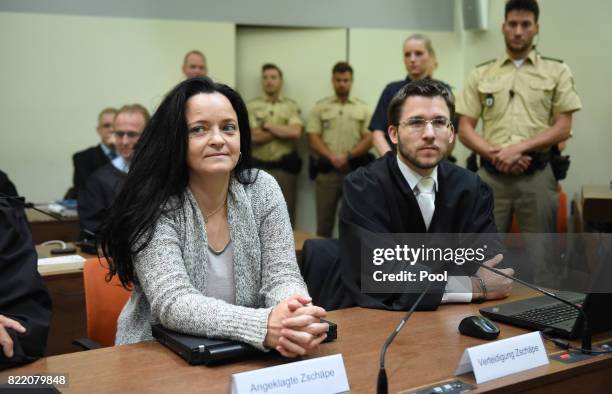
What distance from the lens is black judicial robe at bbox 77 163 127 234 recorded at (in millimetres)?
3512

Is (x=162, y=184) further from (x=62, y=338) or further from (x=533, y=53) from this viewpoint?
(x=533, y=53)

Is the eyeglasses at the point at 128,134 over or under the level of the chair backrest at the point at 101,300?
over

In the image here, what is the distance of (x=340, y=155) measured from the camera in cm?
591

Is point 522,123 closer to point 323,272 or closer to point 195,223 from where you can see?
point 323,272

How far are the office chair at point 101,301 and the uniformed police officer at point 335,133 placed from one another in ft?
13.1

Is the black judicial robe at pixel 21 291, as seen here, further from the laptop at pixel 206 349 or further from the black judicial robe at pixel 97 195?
the black judicial robe at pixel 97 195

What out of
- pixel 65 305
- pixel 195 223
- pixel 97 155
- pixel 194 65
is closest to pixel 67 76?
pixel 97 155

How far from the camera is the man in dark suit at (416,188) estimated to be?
6.98 feet

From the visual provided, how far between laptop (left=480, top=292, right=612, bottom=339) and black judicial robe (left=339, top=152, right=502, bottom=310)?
203 mm

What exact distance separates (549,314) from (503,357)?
0.42 meters

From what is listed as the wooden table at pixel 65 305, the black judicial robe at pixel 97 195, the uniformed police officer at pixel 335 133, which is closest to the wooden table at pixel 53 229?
the black judicial robe at pixel 97 195

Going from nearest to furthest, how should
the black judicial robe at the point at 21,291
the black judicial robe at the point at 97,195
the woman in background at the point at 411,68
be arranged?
the black judicial robe at the point at 21,291
the black judicial robe at the point at 97,195
the woman in background at the point at 411,68

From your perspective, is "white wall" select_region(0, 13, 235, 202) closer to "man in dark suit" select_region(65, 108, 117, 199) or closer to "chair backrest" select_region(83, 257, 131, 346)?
"man in dark suit" select_region(65, 108, 117, 199)

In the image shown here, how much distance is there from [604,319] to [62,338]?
2.05 metres
